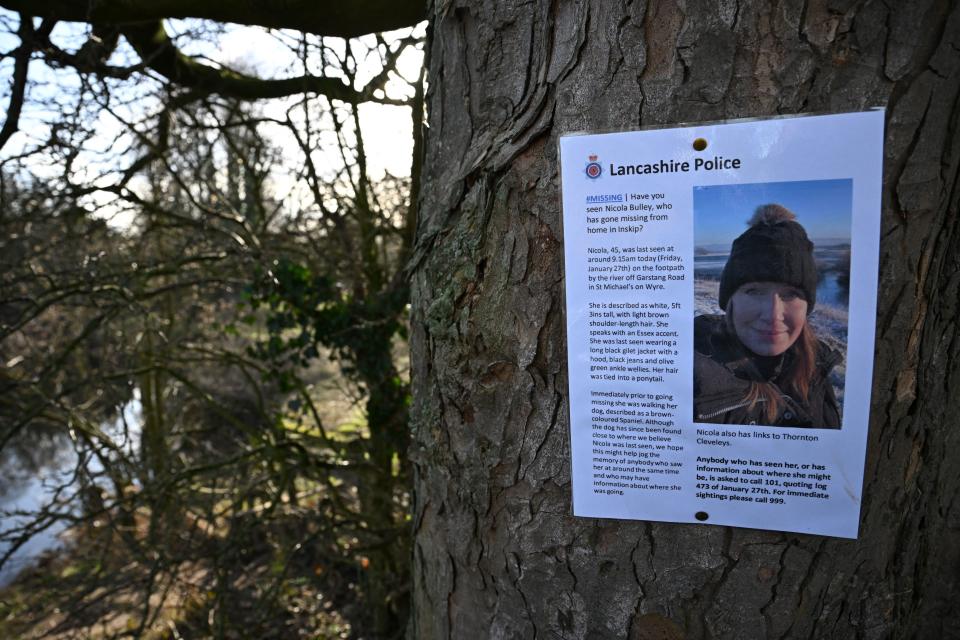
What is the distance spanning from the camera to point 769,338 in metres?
1.02

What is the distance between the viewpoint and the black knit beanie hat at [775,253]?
988 millimetres

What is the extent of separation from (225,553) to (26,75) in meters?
2.55

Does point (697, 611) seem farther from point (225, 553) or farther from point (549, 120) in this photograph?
point (225, 553)

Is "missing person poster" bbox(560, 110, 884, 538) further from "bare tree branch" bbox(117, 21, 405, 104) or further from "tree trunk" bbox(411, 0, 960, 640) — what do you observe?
"bare tree branch" bbox(117, 21, 405, 104)

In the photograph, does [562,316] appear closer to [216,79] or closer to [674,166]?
[674,166]

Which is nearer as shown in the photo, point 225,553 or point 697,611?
point 697,611

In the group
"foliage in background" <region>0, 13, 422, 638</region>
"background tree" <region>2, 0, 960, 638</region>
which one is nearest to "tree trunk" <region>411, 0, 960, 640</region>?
"background tree" <region>2, 0, 960, 638</region>

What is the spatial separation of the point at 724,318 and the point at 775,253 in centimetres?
12

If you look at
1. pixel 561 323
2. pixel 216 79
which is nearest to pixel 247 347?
pixel 216 79

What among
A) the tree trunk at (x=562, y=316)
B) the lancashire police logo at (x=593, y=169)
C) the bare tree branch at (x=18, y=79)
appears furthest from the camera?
the bare tree branch at (x=18, y=79)

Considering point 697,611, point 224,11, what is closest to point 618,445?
point 697,611

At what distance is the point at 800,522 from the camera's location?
105 centimetres

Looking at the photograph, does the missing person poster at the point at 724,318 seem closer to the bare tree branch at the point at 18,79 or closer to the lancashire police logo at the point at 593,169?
the lancashire police logo at the point at 593,169

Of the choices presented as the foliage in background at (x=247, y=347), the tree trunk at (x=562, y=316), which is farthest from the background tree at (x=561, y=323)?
the foliage in background at (x=247, y=347)
